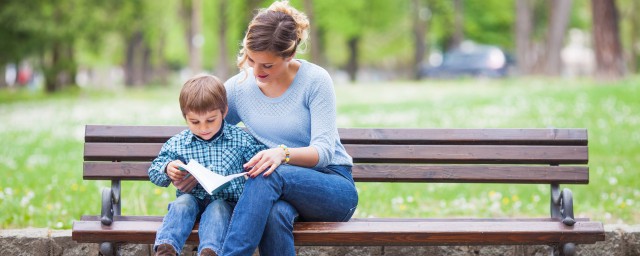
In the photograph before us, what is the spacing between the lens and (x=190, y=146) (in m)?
4.05

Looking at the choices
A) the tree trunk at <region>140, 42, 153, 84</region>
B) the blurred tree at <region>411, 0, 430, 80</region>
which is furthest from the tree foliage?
the blurred tree at <region>411, 0, 430, 80</region>

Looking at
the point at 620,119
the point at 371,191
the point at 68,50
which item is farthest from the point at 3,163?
the point at 68,50

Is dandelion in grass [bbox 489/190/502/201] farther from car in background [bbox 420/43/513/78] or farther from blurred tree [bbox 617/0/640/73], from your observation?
blurred tree [bbox 617/0/640/73]

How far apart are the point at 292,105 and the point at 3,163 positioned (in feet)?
20.6

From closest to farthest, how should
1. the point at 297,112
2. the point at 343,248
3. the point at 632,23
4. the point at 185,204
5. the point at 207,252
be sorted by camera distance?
the point at 207,252 → the point at 185,204 → the point at 297,112 → the point at 343,248 → the point at 632,23

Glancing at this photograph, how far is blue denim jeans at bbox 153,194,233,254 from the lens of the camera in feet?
12.1

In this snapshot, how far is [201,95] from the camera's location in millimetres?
3885

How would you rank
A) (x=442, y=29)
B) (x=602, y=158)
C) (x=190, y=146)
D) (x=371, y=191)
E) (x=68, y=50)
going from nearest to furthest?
(x=190, y=146), (x=371, y=191), (x=602, y=158), (x=68, y=50), (x=442, y=29)

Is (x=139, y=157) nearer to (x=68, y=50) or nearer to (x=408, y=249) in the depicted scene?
(x=408, y=249)

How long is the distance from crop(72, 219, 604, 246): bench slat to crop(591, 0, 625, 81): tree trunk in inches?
487

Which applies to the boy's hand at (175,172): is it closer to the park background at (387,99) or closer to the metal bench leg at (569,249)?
the park background at (387,99)

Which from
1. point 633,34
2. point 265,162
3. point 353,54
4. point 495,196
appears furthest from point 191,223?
point 633,34

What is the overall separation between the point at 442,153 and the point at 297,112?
3.03 feet

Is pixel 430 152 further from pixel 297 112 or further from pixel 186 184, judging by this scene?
pixel 186 184
